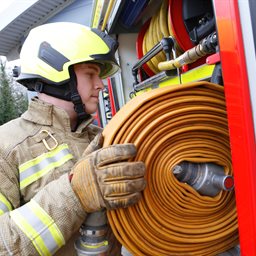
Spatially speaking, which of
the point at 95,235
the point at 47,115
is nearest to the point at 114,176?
the point at 95,235

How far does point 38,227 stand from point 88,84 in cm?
77

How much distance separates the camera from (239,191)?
0.85 metres

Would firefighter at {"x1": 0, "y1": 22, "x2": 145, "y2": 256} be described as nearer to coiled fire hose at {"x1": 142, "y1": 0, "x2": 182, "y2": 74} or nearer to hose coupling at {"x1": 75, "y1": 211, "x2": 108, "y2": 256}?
hose coupling at {"x1": 75, "y1": 211, "x2": 108, "y2": 256}

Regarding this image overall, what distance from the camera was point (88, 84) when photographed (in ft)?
5.27

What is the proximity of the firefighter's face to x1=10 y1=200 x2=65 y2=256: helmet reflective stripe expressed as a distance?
63 centimetres

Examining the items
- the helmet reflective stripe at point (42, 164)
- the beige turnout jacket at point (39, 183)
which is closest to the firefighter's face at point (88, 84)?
the beige turnout jacket at point (39, 183)

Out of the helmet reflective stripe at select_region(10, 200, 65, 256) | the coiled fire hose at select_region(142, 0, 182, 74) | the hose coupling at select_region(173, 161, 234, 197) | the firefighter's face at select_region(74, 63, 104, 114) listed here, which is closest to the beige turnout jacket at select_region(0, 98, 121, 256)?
the helmet reflective stripe at select_region(10, 200, 65, 256)

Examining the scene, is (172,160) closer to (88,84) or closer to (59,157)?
(59,157)

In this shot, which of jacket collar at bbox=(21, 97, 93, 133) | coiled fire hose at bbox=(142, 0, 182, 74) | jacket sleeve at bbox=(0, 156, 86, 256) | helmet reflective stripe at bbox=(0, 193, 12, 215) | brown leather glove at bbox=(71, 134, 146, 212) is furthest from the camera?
coiled fire hose at bbox=(142, 0, 182, 74)

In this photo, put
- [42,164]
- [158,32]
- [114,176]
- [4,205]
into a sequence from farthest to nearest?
[158,32] → [42,164] → [4,205] → [114,176]

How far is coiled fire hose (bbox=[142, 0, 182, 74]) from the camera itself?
2484 millimetres

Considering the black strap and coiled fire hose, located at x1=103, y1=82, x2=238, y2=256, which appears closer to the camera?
coiled fire hose, located at x1=103, y1=82, x2=238, y2=256

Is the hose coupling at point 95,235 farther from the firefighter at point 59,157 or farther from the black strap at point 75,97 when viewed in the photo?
the black strap at point 75,97

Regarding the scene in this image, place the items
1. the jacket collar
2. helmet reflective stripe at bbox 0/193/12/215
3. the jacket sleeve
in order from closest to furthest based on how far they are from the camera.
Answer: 1. the jacket sleeve
2. helmet reflective stripe at bbox 0/193/12/215
3. the jacket collar
